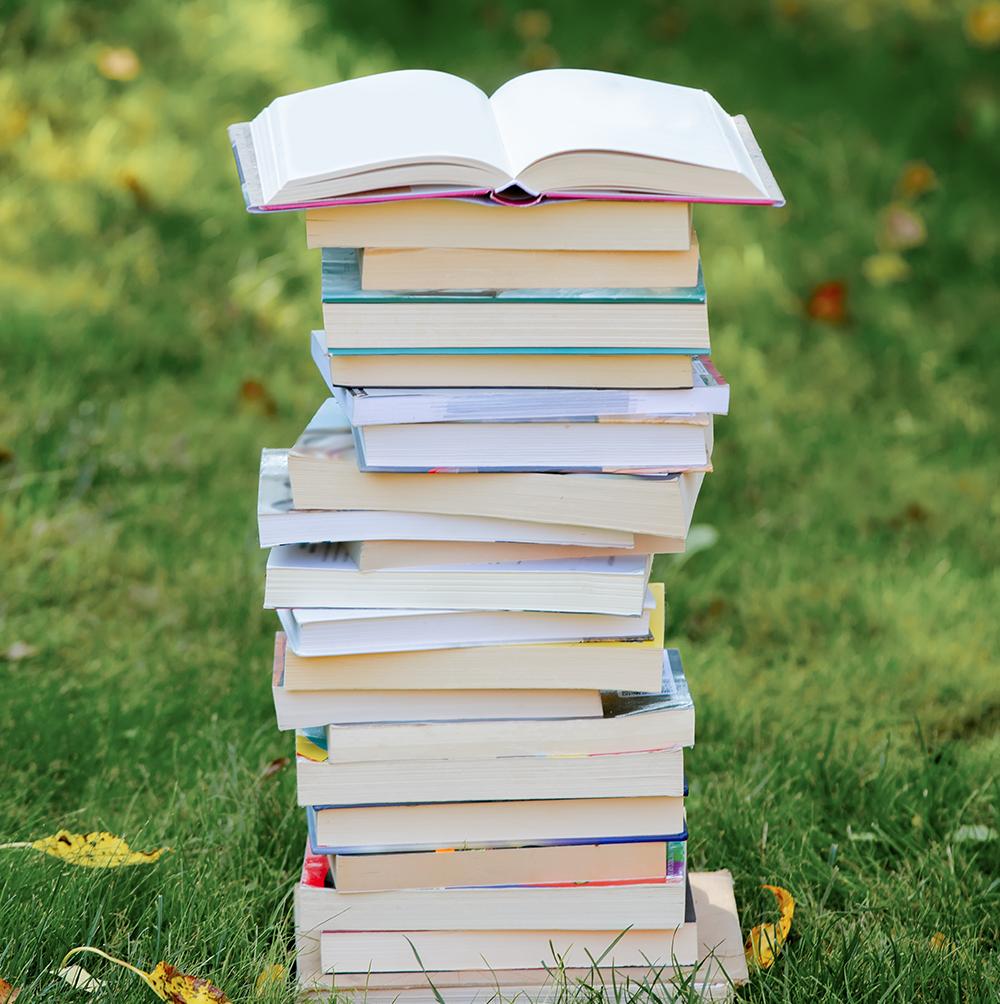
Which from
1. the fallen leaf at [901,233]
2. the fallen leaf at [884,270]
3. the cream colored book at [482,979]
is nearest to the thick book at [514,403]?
the cream colored book at [482,979]

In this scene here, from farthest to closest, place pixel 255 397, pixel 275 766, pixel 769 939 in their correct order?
pixel 255 397
pixel 275 766
pixel 769 939

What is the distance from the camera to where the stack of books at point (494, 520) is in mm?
1676

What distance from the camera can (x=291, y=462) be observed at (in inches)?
Answer: 70.2

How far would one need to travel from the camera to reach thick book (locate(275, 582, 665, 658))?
1827 millimetres

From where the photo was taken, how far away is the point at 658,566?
3.28 metres

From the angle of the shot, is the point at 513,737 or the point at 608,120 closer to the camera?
the point at 608,120

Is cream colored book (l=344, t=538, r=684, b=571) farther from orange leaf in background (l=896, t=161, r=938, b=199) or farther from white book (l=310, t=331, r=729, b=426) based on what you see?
orange leaf in background (l=896, t=161, r=938, b=199)

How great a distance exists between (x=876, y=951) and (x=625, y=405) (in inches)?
37.2

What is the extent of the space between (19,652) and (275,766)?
2.30 ft

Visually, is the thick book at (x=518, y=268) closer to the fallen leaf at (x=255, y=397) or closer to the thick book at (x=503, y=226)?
the thick book at (x=503, y=226)

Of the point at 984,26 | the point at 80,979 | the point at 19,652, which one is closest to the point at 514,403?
the point at 80,979

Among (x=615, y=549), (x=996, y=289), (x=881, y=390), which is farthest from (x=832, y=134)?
(x=615, y=549)

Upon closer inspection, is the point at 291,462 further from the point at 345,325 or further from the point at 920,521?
the point at 920,521

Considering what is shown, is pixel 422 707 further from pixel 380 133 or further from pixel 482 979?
pixel 380 133
